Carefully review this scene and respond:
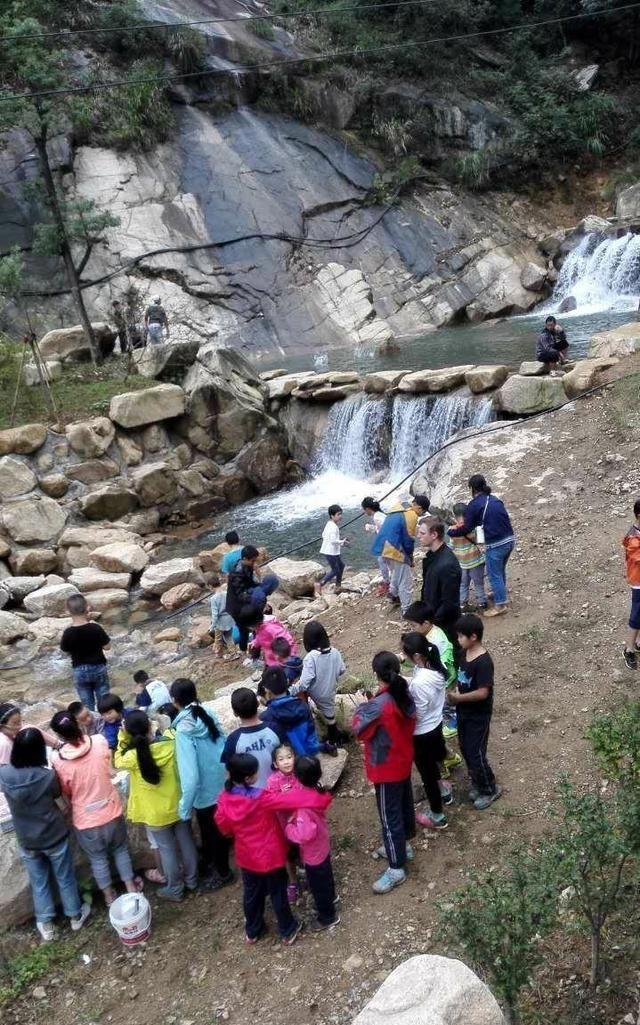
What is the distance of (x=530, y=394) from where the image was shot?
11.2 m

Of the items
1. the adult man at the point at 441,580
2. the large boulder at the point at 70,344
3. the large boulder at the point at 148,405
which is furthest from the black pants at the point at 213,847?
the large boulder at the point at 70,344

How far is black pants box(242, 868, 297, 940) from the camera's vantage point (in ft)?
12.8

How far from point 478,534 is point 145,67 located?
25.1 meters

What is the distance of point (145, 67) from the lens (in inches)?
994

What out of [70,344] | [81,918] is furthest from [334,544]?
[70,344]

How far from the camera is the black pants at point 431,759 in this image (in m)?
4.32

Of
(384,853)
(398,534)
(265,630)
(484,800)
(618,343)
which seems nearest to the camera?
(384,853)

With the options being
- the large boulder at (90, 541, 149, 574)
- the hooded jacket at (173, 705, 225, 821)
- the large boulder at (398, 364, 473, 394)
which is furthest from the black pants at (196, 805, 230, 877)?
the large boulder at (398, 364, 473, 394)

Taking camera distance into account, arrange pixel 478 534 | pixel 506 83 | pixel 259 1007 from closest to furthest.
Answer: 1. pixel 259 1007
2. pixel 478 534
3. pixel 506 83

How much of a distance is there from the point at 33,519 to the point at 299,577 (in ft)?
17.2

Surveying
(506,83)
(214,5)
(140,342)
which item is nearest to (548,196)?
(506,83)

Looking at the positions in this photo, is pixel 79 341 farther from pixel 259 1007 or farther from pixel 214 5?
pixel 214 5

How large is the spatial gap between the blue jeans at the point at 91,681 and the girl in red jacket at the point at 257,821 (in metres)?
3.11

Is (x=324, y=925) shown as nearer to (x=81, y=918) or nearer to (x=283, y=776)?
(x=283, y=776)
